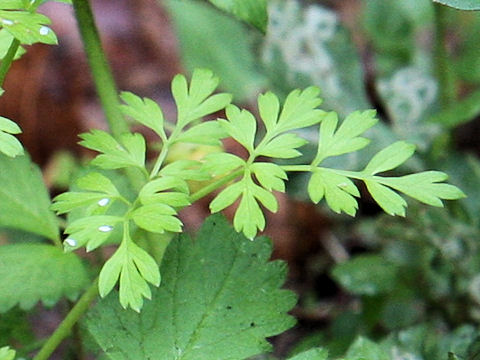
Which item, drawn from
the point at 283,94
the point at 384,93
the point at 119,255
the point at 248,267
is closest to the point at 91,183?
the point at 119,255

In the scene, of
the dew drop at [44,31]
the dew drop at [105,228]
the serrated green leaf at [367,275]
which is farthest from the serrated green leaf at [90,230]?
the serrated green leaf at [367,275]

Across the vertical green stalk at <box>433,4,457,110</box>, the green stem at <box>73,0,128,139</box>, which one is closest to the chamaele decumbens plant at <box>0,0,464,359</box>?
the green stem at <box>73,0,128,139</box>

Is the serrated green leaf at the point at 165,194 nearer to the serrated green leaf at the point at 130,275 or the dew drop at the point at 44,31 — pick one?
the serrated green leaf at the point at 130,275

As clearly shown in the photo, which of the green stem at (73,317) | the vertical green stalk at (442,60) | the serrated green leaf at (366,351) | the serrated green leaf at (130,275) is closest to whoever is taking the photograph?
the serrated green leaf at (130,275)

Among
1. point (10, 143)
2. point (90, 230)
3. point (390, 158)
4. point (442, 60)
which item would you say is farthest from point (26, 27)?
point (442, 60)

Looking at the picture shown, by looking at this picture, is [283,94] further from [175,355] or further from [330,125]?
[175,355]
